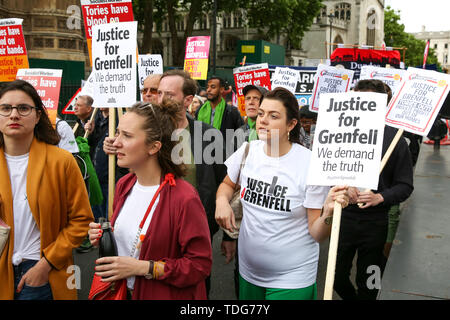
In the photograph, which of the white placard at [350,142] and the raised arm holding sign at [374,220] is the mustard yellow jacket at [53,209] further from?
the raised arm holding sign at [374,220]

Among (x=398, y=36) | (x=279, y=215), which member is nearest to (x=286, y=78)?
(x=279, y=215)

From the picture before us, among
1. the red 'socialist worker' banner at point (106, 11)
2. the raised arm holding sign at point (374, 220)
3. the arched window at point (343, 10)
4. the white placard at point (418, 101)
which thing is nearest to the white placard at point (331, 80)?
the red 'socialist worker' banner at point (106, 11)

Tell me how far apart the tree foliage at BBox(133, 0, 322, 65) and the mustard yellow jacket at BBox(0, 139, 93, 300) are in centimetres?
2366

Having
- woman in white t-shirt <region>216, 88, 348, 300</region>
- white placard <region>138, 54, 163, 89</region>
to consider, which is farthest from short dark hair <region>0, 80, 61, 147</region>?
white placard <region>138, 54, 163, 89</region>

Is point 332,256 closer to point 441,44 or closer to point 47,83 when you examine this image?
point 47,83

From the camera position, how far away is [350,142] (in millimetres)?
2520

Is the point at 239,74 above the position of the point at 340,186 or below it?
above

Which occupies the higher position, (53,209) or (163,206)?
(163,206)

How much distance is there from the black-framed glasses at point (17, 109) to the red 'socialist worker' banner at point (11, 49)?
435cm

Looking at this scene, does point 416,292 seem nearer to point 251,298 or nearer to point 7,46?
point 251,298

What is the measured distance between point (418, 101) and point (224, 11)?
27.8 meters
